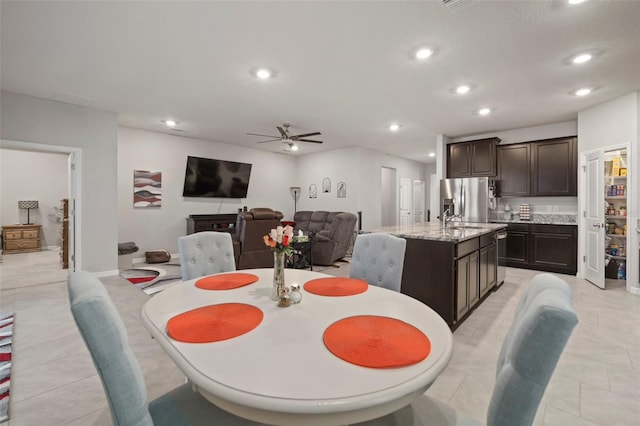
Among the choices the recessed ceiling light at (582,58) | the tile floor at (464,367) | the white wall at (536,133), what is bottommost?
the tile floor at (464,367)

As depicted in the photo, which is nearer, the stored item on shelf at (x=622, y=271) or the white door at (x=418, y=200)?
the stored item on shelf at (x=622, y=271)

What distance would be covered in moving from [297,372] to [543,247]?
587 cm

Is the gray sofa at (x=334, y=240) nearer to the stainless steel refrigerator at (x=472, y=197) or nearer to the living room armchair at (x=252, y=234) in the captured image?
Answer: the living room armchair at (x=252, y=234)

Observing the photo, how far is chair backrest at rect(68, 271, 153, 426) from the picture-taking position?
80cm

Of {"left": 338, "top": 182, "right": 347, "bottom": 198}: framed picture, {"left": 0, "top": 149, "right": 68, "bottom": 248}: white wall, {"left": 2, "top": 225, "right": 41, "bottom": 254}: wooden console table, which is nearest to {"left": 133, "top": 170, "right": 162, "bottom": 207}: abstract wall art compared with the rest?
{"left": 0, "top": 149, "right": 68, "bottom": 248}: white wall

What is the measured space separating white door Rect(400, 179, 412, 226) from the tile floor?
18.4ft

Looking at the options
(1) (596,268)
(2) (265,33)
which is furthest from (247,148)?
(1) (596,268)

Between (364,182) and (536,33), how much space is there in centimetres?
500

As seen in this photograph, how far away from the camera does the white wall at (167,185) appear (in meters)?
5.73

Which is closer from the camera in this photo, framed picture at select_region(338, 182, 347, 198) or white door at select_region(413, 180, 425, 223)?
framed picture at select_region(338, 182, 347, 198)

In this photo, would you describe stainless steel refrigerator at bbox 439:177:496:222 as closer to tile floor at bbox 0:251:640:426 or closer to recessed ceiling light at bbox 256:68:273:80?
tile floor at bbox 0:251:640:426

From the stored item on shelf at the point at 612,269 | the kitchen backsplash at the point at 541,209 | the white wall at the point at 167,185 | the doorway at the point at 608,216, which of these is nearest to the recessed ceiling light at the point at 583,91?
the doorway at the point at 608,216

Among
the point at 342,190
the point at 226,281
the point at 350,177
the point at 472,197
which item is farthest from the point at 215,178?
the point at 472,197

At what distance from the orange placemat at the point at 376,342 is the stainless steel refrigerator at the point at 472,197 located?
4774 mm
